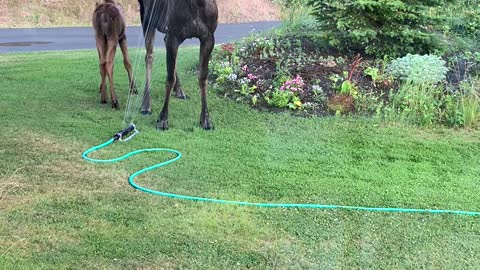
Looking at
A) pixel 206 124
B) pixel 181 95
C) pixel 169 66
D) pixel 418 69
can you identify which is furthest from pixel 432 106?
pixel 181 95

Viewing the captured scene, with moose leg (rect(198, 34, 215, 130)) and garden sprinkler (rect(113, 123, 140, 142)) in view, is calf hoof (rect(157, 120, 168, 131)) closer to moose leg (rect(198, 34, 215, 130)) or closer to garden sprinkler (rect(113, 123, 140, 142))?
garden sprinkler (rect(113, 123, 140, 142))

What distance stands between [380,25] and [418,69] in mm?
1364

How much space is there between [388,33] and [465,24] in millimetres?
2865

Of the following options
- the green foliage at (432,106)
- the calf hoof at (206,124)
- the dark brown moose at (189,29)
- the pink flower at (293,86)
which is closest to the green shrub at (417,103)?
the green foliage at (432,106)

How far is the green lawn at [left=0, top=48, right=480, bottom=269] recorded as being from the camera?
3859 millimetres

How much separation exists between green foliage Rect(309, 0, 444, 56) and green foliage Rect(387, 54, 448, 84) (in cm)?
53

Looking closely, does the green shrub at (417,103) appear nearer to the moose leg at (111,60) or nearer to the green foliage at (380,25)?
the green foliage at (380,25)

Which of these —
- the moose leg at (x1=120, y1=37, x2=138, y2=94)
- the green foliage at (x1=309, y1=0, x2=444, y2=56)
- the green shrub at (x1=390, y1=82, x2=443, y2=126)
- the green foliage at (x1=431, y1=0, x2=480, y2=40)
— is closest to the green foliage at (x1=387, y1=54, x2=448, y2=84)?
the green shrub at (x1=390, y1=82, x2=443, y2=126)

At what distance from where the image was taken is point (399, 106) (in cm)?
723

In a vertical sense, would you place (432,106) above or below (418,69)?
below

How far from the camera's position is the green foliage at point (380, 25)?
27.3ft

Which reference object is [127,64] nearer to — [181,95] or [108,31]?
[108,31]

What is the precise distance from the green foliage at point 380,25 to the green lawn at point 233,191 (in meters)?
2.12

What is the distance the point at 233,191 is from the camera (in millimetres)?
4922
